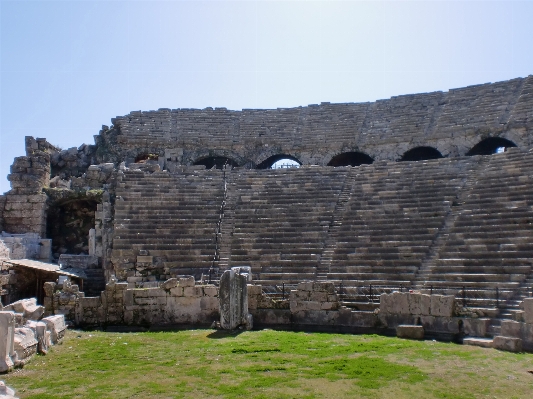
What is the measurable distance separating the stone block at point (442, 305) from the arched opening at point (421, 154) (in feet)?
48.9

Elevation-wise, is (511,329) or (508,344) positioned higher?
(511,329)

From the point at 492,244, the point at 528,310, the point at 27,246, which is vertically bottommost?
the point at 528,310

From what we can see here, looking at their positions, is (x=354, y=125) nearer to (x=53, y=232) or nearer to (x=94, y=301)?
(x=53, y=232)

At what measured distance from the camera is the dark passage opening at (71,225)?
2106 cm

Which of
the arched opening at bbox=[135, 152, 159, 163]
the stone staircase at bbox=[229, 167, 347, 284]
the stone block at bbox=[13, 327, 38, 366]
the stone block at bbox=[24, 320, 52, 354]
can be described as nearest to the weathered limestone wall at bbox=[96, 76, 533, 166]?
the arched opening at bbox=[135, 152, 159, 163]

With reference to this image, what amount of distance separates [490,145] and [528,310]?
55.9 ft

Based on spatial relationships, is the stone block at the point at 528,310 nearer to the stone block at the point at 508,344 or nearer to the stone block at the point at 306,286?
the stone block at the point at 508,344

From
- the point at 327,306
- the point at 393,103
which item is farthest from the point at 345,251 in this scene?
the point at 393,103

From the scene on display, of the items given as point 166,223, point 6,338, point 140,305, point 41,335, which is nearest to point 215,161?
point 166,223

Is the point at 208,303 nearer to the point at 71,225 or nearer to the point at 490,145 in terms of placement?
the point at 71,225

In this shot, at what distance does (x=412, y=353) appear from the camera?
9.50 meters

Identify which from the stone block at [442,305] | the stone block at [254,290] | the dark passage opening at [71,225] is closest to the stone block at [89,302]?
the stone block at [254,290]

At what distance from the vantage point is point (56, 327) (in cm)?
1080

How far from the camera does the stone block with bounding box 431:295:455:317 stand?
11.6 m
